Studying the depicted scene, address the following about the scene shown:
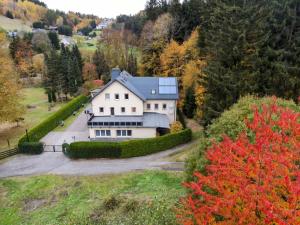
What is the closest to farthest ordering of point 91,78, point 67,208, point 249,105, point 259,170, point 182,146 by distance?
1. point 259,170
2. point 249,105
3. point 67,208
4. point 182,146
5. point 91,78

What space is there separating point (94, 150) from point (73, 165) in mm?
2872

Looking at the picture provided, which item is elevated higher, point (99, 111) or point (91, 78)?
point (91, 78)

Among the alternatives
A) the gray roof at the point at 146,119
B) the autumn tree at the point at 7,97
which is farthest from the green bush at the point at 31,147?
the gray roof at the point at 146,119

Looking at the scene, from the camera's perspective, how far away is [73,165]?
1156 inches

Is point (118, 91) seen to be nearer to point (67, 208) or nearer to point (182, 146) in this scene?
point (182, 146)

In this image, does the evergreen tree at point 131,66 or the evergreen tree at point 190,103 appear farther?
the evergreen tree at point 131,66

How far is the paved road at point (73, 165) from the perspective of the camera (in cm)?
2784

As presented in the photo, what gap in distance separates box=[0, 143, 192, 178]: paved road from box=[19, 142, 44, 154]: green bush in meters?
0.72

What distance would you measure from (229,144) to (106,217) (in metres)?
10.3

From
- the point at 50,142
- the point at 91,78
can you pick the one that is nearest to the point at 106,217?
the point at 50,142

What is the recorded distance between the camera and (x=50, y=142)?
35.7 meters

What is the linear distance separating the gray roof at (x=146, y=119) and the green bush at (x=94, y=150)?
18.9 ft

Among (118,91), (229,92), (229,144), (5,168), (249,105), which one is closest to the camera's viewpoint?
(229,144)

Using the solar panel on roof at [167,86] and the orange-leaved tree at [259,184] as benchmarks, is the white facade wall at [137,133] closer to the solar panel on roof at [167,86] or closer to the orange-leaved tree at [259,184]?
the solar panel on roof at [167,86]
